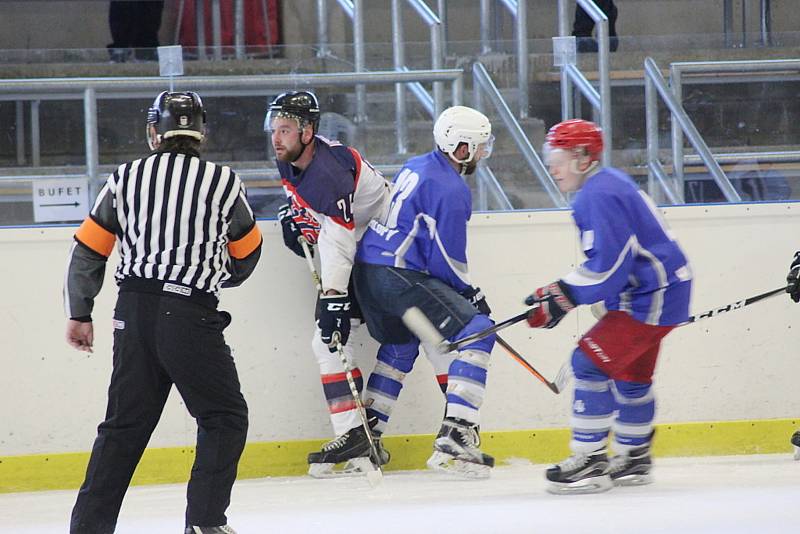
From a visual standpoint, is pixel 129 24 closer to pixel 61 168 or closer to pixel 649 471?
pixel 61 168

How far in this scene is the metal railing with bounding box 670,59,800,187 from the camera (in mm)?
4715

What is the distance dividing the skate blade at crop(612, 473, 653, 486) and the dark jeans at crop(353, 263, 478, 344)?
0.65 meters

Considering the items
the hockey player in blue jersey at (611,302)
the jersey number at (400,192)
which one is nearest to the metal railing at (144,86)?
the jersey number at (400,192)

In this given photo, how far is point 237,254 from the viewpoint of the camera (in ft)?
9.84

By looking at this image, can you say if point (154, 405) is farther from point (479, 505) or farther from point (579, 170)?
point (579, 170)

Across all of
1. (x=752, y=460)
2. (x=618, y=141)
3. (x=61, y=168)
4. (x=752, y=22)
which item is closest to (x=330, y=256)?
(x=61, y=168)

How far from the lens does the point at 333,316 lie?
3.94 m

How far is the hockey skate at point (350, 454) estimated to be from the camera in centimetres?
411

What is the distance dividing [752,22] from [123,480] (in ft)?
14.5

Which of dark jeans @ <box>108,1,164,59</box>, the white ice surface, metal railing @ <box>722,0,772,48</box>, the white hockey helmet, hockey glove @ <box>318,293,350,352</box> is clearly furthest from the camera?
dark jeans @ <box>108,1,164,59</box>

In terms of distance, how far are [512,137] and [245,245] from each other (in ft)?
6.20

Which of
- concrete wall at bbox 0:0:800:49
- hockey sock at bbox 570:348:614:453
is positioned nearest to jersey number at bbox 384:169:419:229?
hockey sock at bbox 570:348:614:453

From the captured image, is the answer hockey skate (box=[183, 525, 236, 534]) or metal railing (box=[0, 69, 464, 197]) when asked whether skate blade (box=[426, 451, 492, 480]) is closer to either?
hockey skate (box=[183, 525, 236, 534])

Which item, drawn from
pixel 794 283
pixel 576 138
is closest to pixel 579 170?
pixel 576 138
